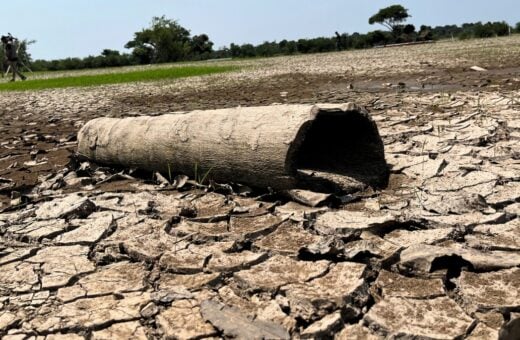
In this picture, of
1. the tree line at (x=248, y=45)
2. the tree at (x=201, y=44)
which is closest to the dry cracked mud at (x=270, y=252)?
the tree line at (x=248, y=45)

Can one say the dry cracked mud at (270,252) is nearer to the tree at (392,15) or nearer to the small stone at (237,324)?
the small stone at (237,324)

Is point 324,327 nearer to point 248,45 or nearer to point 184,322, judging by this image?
point 184,322

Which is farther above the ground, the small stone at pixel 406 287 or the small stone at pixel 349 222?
the small stone at pixel 349 222

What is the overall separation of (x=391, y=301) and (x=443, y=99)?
550 cm

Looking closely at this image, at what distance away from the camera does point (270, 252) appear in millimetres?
2613

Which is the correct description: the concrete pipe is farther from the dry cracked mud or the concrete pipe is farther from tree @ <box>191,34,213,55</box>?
tree @ <box>191,34,213,55</box>

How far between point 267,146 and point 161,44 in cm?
5011

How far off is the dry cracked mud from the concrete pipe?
13cm

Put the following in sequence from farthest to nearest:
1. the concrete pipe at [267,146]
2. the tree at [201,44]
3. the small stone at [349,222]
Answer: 1. the tree at [201,44]
2. the concrete pipe at [267,146]
3. the small stone at [349,222]

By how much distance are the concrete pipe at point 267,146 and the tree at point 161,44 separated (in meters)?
47.8

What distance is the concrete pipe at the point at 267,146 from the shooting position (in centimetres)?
331

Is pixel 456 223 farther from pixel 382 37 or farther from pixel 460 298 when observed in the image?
pixel 382 37

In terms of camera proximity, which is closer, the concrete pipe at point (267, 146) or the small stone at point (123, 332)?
the small stone at point (123, 332)

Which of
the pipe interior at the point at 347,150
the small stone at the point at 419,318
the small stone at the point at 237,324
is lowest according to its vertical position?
the small stone at the point at 419,318
